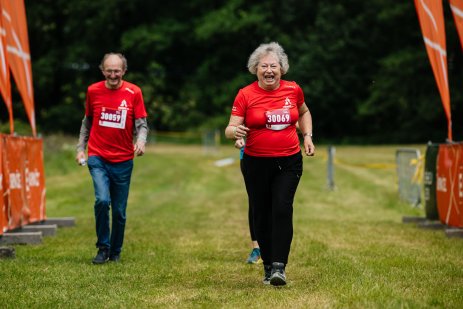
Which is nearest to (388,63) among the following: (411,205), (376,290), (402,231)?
(411,205)

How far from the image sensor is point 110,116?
28.7 ft

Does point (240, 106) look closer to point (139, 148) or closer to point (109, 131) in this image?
point (139, 148)

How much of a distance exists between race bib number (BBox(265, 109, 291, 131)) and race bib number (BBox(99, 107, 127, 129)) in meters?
2.30

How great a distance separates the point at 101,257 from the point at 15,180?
2.56m

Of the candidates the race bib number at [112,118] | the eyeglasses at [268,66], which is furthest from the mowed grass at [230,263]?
the eyeglasses at [268,66]

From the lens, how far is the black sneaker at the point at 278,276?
677 cm

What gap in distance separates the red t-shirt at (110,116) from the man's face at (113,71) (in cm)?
8

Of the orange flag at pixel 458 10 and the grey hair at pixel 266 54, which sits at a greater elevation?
the orange flag at pixel 458 10

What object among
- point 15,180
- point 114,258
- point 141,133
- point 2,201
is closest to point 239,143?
point 141,133

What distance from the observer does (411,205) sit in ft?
56.5

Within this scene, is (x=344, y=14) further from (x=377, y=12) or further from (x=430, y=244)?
(x=430, y=244)

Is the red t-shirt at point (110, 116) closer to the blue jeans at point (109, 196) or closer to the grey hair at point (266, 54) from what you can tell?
the blue jeans at point (109, 196)

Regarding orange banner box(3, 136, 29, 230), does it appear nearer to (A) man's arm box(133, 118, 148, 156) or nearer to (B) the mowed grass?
(B) the mowed grass

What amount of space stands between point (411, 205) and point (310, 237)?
21.7ft
